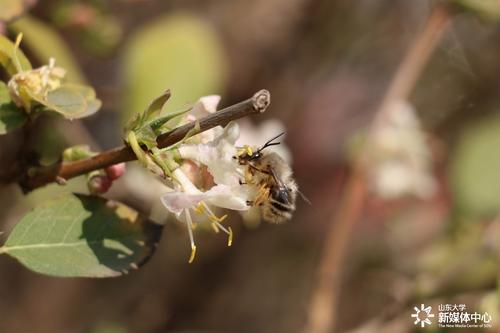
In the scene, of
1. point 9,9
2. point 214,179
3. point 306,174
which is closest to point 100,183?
point 214,179

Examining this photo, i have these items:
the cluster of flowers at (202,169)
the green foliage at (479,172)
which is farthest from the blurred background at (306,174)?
the cluster of flowers at (202,169)

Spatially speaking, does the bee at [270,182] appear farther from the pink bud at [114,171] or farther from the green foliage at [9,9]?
the green foliage at [9,9]

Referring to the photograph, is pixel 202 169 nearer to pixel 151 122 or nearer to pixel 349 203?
pixel 151 122

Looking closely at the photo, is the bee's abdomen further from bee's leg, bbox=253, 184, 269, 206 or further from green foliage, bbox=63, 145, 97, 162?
green foliage, bbox=63, 145, 97, 162

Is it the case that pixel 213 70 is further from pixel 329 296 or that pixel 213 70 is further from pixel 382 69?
pixel 382 69

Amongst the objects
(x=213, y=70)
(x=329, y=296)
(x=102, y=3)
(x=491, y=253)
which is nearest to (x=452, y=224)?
(x=491, y=253)

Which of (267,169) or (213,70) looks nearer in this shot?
(267,169)
